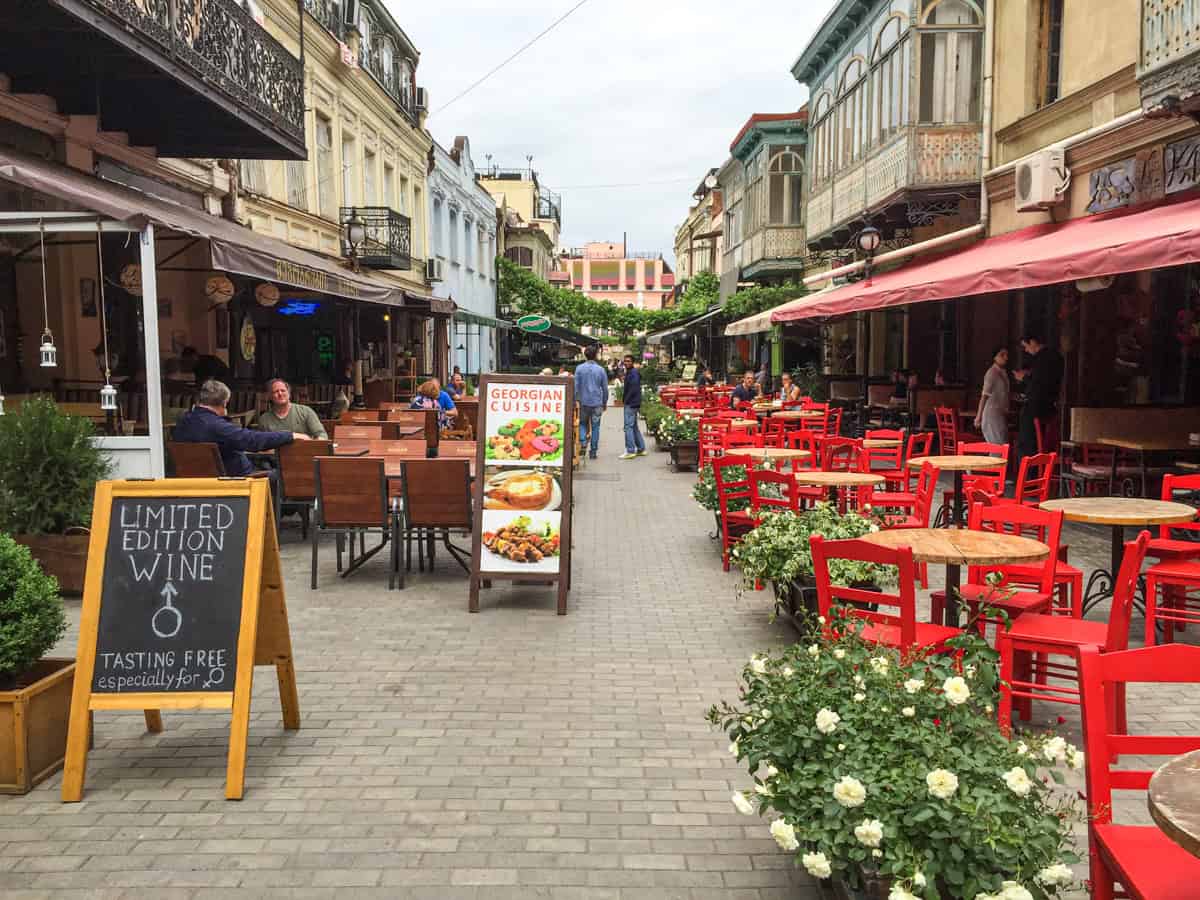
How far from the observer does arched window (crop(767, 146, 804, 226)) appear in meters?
26.8

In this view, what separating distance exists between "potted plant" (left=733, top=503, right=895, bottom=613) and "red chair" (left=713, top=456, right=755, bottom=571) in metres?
1.53

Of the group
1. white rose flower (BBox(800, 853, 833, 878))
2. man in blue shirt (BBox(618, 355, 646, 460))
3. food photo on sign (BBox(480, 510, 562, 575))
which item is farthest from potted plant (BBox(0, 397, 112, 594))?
man in blue shirt (BBox(618, 355, 646, 460))

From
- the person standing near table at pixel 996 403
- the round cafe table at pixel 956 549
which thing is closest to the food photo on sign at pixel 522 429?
the round cafe table at pixel 956 549

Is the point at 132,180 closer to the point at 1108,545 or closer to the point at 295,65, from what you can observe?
the point at 295,65

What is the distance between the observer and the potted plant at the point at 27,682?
3.96 metres

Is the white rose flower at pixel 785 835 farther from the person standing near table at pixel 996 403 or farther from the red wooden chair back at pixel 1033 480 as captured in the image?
the person standing near table at pixel 996 403

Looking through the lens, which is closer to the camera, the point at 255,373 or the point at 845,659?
the point at 845,659

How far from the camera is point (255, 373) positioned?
55.7ft

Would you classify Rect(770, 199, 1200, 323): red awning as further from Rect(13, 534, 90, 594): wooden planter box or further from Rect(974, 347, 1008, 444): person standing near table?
Rect(13, 534, 90, 594): wooden planter box

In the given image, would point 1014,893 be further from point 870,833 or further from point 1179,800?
point 1179,800

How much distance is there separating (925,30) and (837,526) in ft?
38.7

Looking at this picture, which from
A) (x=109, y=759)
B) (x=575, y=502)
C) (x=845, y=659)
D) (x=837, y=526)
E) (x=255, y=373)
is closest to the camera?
(x=845, y=659)

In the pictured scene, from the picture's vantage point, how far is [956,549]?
14.7 feet

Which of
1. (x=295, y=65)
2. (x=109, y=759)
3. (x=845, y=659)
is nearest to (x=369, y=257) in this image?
(x=295, y=65)
